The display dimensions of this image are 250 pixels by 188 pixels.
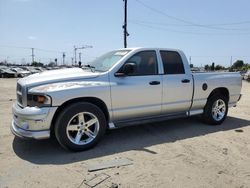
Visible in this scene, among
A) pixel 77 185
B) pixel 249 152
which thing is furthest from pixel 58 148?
pixel 249 152

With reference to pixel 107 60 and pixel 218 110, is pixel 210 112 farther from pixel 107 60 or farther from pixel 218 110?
pixel 107 60

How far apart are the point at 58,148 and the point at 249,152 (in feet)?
11.4

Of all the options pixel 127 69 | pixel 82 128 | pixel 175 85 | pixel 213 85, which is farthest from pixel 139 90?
pixel 213 85

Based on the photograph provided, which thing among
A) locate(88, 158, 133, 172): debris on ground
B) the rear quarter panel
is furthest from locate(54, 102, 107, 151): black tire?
the rear quarter panel

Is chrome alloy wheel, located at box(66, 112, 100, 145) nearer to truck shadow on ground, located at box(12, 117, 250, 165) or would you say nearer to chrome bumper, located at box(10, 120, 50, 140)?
truck shadow on ground, located at box(12, 117, 250, 165)

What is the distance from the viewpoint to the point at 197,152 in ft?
16.0

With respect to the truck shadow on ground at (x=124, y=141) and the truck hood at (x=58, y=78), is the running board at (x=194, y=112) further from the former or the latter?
the truck hood at (x=58, y=78)

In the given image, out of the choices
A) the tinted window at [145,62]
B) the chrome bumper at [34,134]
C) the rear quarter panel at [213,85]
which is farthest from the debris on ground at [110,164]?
the rear quarter panel at [213,85]

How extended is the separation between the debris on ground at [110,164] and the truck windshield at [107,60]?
5.98ft

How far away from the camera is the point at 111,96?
505 centimetres

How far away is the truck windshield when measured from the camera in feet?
17.9

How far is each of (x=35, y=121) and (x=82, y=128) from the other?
850mm

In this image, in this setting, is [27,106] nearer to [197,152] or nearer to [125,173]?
[125,173]

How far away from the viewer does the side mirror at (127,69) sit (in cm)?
511
